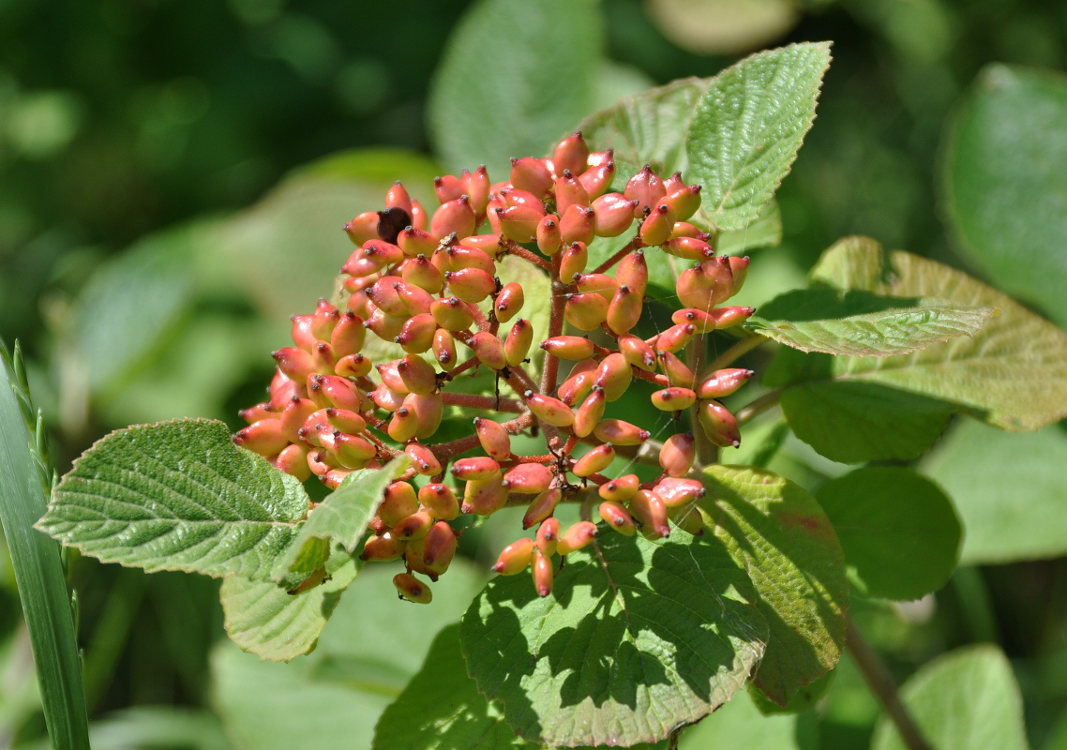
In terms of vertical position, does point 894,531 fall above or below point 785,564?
below

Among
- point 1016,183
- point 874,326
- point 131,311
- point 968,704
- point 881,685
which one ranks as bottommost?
point 968,704

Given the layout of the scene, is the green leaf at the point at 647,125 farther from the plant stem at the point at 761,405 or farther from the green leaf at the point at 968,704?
the green leaf at the point at 968,704

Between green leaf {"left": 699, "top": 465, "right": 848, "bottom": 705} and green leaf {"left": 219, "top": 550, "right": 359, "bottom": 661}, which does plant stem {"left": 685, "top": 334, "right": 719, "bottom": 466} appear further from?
green leaf {"left": 219, "top": 550, "right": 359, "bottom": 661}

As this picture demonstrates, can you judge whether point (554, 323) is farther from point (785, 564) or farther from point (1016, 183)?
point (1016, 183)

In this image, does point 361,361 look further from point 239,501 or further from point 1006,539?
point 1006,539

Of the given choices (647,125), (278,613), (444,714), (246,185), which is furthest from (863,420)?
(246,185)
